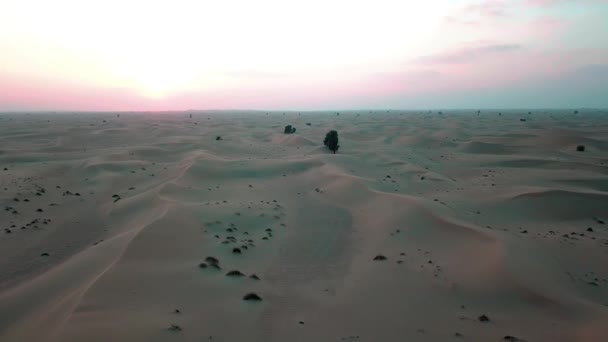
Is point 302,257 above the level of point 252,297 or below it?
below

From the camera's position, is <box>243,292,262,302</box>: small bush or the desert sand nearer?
the desert sand

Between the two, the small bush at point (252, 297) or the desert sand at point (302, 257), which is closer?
the desert sand at point (302, 257)

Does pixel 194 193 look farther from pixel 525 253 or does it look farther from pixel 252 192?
pixel 525 253

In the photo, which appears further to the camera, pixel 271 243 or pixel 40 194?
pixel 40 194

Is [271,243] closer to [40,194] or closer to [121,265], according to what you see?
[121,265]

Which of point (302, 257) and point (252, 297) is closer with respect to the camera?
point (252, 297)

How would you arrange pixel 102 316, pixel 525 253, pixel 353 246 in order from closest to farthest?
pixel 102 316, pixel 525 253, pixel 353 246

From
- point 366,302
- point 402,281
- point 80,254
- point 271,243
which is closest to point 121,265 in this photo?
point 80,254

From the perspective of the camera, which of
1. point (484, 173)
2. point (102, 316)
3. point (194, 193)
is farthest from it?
point (484, 173)
